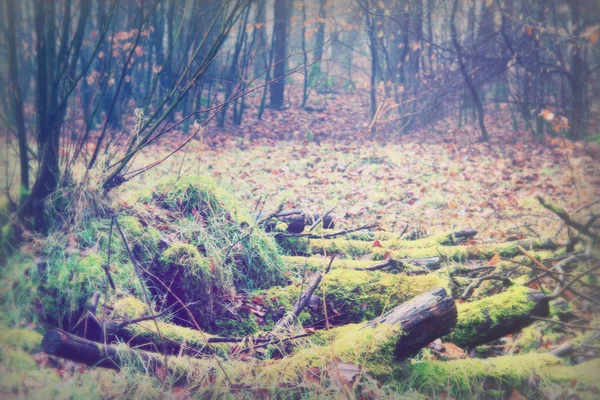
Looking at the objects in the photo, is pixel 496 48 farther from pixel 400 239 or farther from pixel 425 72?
pixel 400 239

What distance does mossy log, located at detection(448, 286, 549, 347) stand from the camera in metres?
2.21

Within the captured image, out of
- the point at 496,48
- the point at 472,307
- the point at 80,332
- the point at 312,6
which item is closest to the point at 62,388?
the point at 80,332

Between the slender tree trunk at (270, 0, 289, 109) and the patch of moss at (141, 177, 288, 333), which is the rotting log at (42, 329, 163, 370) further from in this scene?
the slender tree trunk at (270, 0, 289, 109)

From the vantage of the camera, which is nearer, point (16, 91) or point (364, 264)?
point (16, 91)

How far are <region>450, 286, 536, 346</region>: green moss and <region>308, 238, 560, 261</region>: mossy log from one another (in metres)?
1.13

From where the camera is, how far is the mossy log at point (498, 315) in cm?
221

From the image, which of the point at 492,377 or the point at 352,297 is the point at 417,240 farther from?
the point at 492,377

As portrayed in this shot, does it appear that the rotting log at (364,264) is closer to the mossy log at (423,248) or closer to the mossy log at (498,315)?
the mossy log at (423,248)

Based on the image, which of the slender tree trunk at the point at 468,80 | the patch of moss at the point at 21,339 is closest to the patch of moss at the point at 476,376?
the patch of moss at the point at 21,339

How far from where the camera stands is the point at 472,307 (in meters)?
2.38

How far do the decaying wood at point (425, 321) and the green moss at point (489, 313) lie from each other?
16.4 inches

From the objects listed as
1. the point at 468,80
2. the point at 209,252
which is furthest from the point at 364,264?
the point at 468,80

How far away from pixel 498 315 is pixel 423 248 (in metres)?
1.49

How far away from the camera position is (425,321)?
1.94 meters
